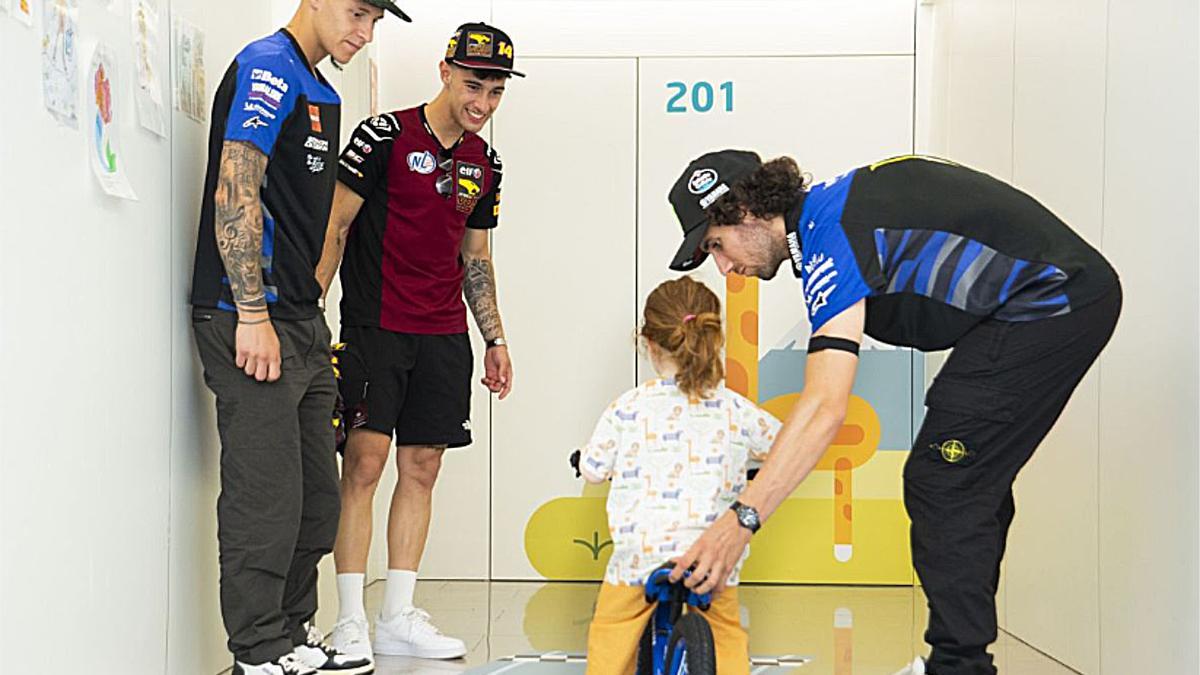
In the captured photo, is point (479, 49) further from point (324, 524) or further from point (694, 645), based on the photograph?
point (694, 645)

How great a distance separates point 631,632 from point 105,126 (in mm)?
1484

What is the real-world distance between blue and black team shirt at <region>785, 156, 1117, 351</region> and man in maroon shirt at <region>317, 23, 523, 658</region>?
4.98ft

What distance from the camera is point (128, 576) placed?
2.89 metres

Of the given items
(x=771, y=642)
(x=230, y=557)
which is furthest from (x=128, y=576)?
(x=771, y=642)

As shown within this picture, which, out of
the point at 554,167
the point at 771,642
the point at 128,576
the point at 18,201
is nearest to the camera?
the point at 18,201

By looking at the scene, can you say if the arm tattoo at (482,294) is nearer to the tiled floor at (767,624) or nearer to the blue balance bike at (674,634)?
the tiled floor at (767,624)

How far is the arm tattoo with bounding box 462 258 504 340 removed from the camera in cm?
430

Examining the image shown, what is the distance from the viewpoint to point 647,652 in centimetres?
315

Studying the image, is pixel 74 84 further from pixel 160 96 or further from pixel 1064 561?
pixel 1064 561

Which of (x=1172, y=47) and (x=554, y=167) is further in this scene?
(x=554, y=167)

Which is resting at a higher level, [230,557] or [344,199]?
[344,199]

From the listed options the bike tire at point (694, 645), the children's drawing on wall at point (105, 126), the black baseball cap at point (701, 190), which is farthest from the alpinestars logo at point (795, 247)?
the children's drawing on wall at point (105, 126)

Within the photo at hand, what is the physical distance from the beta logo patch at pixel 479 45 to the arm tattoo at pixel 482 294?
25.1 inches

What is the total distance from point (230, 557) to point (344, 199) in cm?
123
